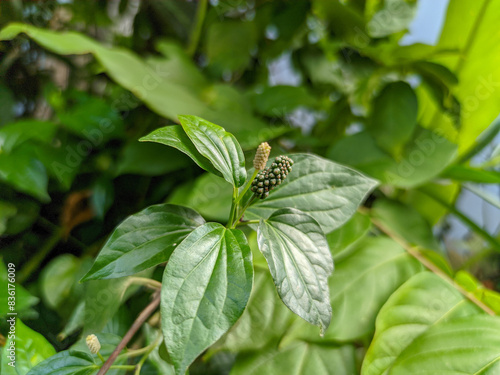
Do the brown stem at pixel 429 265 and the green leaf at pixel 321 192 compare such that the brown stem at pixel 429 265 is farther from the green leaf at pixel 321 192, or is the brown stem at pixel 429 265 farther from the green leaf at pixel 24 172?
the green leaf at pixel 24 172

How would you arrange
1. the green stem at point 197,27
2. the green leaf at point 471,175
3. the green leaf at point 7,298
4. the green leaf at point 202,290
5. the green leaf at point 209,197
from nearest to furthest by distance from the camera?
the green leaf at point 202,290
the green leaf at point 7,298
the green leaf at point 209,197
the green leaf at point 471,175
the green stem at point 197,27

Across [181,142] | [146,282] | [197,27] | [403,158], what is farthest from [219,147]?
[197,27]

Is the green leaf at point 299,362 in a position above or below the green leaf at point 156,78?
below

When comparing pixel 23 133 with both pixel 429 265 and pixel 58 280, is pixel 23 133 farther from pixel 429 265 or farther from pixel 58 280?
pixel 429 265

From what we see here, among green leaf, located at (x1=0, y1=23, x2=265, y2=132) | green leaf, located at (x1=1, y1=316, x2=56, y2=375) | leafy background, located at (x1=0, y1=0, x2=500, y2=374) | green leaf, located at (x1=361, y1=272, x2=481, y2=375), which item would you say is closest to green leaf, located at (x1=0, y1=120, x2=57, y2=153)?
leafy background, located at (x1=0, y1=0, x2=500, y2=374)

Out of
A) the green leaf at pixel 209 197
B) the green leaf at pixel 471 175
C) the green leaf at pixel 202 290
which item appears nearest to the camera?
the green leaf at pixel 202 290

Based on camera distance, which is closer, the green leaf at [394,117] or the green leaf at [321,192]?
the green leaf at [321,192]

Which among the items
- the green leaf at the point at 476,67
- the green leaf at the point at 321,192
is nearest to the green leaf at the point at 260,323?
the green leaf at the point at 321,192

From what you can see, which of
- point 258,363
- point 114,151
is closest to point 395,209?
point 258,363

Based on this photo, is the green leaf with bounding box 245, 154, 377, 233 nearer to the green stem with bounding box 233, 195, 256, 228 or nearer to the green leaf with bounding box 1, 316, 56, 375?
the green stem with bounding box 233, 195, 256, 228
